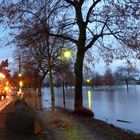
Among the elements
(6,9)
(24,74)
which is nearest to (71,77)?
(24,74)

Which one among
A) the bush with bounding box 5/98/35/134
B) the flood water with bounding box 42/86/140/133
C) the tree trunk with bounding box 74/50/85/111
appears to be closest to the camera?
the bush with bounding box 5/98/35/134

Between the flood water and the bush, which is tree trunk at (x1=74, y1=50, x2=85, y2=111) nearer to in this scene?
the flood water

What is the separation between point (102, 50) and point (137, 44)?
402cm

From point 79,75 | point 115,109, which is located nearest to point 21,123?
point 79,75

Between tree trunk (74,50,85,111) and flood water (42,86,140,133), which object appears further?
flood water (42,86,140,133)

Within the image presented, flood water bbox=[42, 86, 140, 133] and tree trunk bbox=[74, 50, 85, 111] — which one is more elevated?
tree trunk bbox=[74, 50, 85, 111]

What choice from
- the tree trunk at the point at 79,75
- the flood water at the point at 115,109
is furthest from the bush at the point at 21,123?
the tree trunk at the point at 79,75

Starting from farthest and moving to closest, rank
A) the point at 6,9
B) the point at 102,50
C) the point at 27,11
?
1. the point at 102,50
2. the point at 27,11
3. the point at 6,9

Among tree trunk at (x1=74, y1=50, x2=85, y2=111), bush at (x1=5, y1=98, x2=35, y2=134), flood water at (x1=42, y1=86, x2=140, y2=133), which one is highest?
tree trunk at (x1=74, y1=50, x2=85, y2=111)

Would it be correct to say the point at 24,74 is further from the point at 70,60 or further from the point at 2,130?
the point at 2,130

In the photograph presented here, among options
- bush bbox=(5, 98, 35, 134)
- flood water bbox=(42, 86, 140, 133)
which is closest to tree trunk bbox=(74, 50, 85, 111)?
flood water bbox=(42, 86, 140, 133)

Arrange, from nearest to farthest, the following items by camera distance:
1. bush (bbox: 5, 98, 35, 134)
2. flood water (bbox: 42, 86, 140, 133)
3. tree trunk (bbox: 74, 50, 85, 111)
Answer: bush (bbox: 5, 98, 35, 134) → tree trunk (bbox: 74, 50, 85, 111) → flood water (bbox: 42, 86, 140, 133)

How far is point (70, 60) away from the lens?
202 ft

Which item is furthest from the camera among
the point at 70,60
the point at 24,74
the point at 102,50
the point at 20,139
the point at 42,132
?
the point at 24,74
